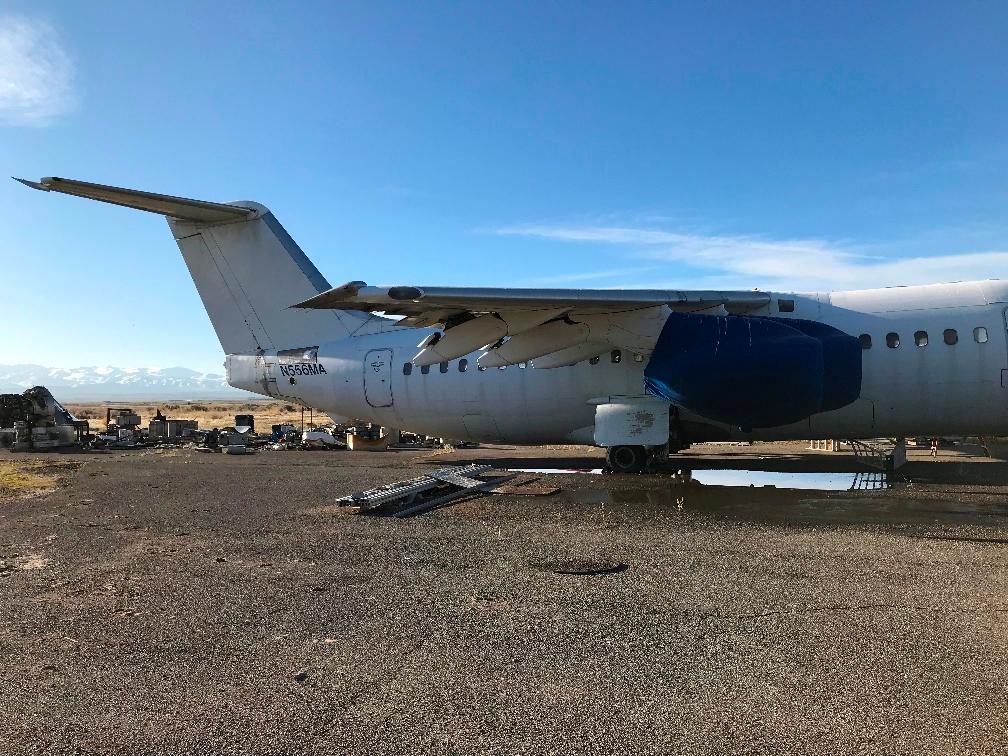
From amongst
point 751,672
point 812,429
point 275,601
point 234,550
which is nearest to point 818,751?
point 751,672

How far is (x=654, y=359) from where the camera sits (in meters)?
12.6

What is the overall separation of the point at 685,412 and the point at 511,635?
10.2 m

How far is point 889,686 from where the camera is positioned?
3561 mm

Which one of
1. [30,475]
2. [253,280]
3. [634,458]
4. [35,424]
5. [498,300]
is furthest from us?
[35,424]

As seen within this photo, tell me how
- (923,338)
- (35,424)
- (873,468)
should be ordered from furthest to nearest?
(35,424)
(873,468)
(923,338)

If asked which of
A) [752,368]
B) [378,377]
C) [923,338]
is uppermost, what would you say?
[923,338]

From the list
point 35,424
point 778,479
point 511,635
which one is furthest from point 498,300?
point 35,424

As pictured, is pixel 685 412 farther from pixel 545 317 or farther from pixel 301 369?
pixel 301 369

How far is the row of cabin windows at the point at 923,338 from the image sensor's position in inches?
480

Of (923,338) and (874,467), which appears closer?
(923,338)

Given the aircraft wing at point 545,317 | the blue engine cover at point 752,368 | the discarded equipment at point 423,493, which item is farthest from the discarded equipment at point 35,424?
the blue engine cover at point 752,368

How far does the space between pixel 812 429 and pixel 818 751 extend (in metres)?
11.2

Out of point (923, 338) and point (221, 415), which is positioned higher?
point (923, 338)

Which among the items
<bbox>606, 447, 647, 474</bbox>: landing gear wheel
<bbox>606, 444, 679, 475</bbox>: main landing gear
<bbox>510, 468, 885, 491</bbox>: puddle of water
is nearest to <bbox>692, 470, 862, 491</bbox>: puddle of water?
<bbox>510, 468, 885, 491</bbox>: puddle of water
